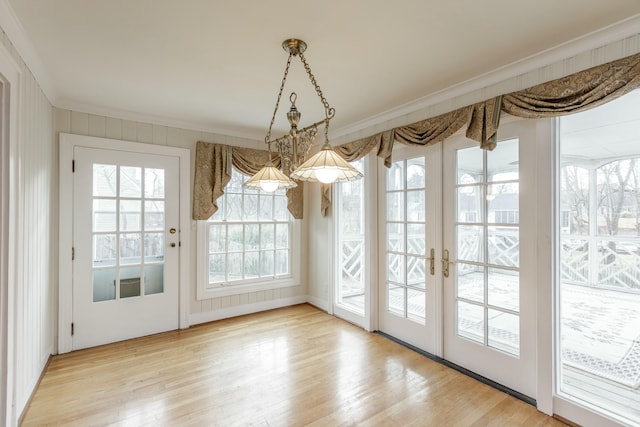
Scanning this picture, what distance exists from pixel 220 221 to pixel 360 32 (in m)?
2.86

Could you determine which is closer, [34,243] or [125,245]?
[34,243]

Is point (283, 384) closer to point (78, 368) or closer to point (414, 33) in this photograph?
point (78, 368)

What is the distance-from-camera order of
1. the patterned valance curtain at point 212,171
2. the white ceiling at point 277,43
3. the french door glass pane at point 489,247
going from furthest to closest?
the patterned valance curtain at point 212,171 → the french door glass pane at point 489,247 → the white ceiling at point 277,43

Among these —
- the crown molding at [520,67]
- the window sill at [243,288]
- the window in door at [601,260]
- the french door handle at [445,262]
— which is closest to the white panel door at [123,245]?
the window sill at [243,288]

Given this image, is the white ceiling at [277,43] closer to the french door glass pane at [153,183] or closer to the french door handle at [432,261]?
the french door glass pane at [153,183]

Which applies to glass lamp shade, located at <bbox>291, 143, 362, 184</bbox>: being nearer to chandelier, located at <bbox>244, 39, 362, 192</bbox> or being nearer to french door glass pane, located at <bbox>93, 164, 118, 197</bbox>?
chandelier, located at <bbox>244, 39, 362, 192</bbox>

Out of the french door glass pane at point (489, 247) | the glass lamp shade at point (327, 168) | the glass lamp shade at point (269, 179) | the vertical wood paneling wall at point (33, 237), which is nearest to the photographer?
the glass lamp shade at point (327, 168)

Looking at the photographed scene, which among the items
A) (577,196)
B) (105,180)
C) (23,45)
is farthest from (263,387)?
(577,196)

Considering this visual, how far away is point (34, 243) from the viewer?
2.41 meters

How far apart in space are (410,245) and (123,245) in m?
3.04

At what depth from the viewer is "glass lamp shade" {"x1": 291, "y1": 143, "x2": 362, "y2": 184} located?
1.50 m

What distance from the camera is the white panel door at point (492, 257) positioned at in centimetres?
229

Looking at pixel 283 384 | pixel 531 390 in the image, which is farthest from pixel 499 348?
pixel 283 384

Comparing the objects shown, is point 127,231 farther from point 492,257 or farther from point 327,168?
point 492,257
